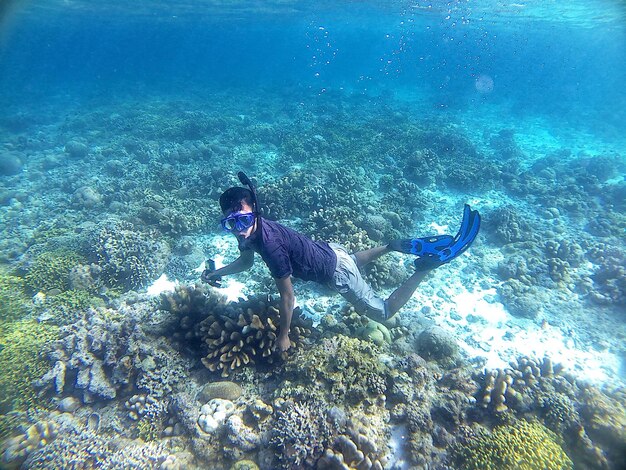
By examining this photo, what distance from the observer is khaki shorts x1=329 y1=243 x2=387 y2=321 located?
17.2 feet

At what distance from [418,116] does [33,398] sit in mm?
26009

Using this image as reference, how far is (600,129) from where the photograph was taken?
25.5 m

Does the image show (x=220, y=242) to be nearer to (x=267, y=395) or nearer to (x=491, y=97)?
(x=267, y=395)

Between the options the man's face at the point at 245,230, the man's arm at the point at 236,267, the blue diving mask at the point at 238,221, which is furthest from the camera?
the man's arm at the point at 236,267

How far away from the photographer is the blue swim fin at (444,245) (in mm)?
5707

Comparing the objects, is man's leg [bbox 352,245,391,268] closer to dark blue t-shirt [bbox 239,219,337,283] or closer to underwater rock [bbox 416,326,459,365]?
dark blue t-shirt [bbox 239,219,337,283]

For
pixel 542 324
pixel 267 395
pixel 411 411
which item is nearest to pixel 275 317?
pixel 267 395

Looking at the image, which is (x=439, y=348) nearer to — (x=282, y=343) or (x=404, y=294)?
(x=404, y=294)

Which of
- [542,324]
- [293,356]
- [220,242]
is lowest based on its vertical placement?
[220,242]

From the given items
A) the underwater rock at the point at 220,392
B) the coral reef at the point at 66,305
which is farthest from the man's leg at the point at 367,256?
the coral reef at the point at 66,305

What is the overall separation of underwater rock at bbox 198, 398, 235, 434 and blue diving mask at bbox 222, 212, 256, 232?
2.61 m

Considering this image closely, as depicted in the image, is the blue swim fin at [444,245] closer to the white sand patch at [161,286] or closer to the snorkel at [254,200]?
the snorkel at [254,200]

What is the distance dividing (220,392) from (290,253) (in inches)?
93.3

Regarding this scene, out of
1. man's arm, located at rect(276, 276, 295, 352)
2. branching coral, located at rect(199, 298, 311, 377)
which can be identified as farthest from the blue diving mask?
branching coral, located at rect(199, 298, 311, 377)
